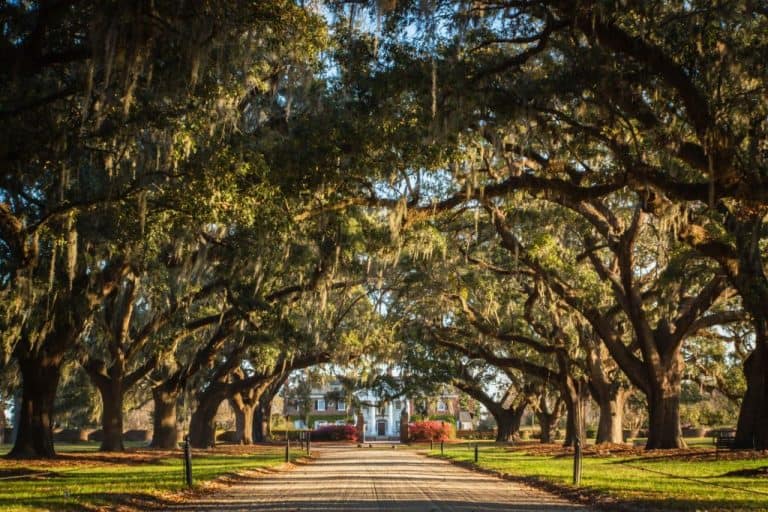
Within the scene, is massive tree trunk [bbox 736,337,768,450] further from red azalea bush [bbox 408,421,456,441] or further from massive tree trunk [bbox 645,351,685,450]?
red azalea bush [bbox 408,421,456,441]

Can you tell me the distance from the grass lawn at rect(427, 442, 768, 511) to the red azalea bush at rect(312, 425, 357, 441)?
45.7m

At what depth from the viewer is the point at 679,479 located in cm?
1501

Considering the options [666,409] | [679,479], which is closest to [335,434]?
[666,409]

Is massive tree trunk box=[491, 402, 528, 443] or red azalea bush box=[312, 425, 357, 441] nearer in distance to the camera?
massive tree trunk box=[491, 402, 528, 443]

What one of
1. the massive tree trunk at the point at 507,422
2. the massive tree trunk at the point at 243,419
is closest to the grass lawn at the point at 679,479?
the massive tree trunk at the point at 243,419

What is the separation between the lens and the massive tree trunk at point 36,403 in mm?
22703

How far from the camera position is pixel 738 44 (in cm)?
1187

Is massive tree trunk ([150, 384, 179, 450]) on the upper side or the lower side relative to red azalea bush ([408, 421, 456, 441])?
upper

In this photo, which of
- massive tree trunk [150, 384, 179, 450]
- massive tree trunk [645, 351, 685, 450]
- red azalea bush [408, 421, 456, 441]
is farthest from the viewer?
red azalea bush [408, 421, 456, 441]

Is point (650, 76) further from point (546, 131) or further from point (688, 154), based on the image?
point (546, 131)

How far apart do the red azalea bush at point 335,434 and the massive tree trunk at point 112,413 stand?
39655 mm

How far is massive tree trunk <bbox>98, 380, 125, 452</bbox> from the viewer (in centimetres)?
2764

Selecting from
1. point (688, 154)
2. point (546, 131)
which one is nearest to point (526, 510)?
point (688, 154)

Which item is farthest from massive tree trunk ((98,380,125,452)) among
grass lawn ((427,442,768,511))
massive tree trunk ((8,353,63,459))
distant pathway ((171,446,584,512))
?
grass lawn ((427,442,768,511))
